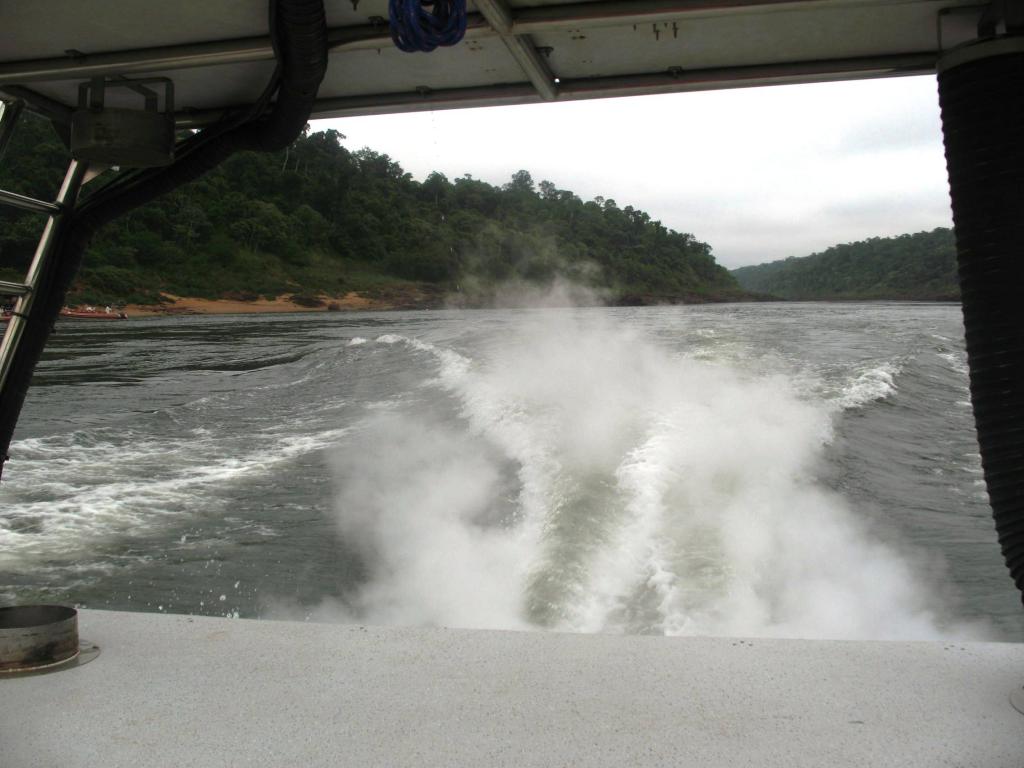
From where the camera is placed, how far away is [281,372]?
586 inches

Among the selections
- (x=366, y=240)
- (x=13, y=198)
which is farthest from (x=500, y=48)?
(x=366, y=240)

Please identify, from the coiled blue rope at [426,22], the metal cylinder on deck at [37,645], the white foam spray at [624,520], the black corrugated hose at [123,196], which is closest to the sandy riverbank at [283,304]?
the white foam spray at [624,520]

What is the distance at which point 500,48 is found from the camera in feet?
7.34

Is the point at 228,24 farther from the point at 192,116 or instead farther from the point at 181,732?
the point at 181,732

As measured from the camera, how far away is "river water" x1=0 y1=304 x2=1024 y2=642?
15.8 feet

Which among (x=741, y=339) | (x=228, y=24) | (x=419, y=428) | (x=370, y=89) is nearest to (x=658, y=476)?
(x=419, y=428)

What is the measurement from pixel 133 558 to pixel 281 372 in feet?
31.7

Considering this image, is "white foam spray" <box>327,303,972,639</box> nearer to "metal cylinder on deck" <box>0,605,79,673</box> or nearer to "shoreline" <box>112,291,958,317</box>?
"metal cylinder on deck" <box>0,605,79,673</box>

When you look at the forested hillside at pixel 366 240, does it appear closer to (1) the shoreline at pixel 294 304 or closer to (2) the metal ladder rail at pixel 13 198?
(1) the shoreline at pixel 294 304

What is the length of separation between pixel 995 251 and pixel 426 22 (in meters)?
1.19

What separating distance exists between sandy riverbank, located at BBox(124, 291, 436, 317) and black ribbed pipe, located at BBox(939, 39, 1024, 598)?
1638 inches

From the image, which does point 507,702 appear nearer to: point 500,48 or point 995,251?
point 995,251

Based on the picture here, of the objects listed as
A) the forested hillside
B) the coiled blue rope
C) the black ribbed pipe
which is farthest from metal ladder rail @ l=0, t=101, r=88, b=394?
the forested hillside

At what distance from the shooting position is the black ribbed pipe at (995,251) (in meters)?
1.79
